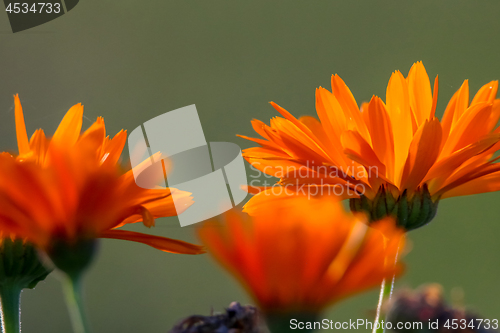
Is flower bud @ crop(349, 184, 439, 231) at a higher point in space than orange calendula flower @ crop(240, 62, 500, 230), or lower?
lower

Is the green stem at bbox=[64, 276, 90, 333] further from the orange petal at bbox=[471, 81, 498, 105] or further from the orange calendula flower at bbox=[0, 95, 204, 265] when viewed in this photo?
the orange petal at bbox=[471, 81, 498, 105]

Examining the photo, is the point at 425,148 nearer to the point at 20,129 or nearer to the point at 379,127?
the point at 379,127

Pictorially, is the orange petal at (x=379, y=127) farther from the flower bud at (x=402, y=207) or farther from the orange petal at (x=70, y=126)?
the orange petal at (x=70, y=126)

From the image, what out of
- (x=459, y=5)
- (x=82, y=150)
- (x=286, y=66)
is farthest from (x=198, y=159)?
(x=459, y=5)

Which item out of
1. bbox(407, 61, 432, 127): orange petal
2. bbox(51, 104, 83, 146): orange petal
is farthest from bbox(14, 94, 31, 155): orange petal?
bbox(407, 61, 432, 127): orange petal

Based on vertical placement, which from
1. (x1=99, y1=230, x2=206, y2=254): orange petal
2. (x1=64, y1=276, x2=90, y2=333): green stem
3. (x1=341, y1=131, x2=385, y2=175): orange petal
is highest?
(x1=341, y1=131, x2=385, y2=175): orange petal

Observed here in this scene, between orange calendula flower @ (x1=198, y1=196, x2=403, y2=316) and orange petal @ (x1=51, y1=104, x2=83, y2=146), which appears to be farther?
orange petal @ (x1=51, y1=104, x2=83, y2=146)
